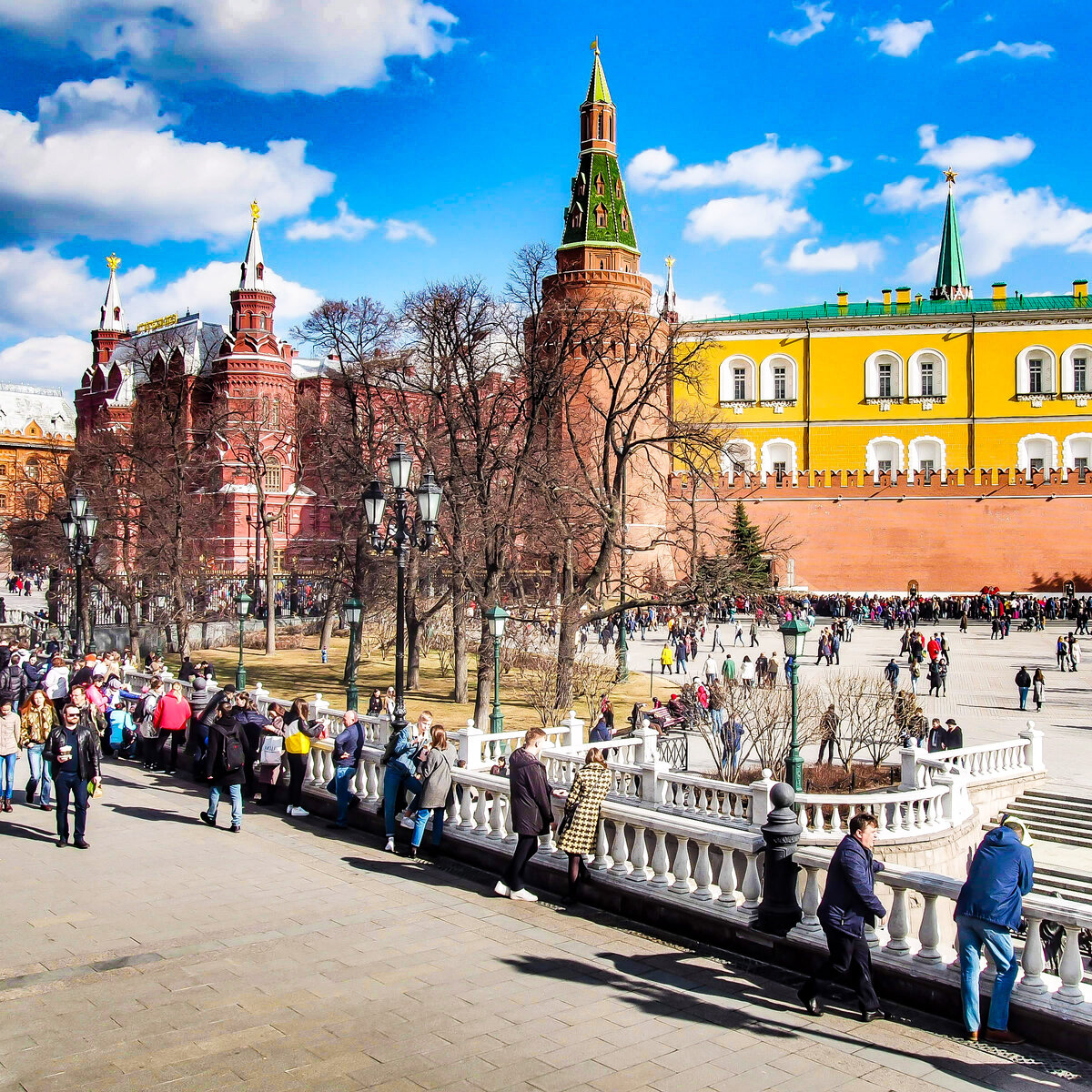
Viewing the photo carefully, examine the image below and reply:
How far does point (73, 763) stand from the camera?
10.0m

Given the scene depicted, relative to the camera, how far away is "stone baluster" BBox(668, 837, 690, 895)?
8172 millimetres

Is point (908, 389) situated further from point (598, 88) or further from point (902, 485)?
point (598, 88)

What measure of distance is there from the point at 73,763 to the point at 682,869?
552cm

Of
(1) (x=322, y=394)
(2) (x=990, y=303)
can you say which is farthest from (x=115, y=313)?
(2) (x=990, y=303)

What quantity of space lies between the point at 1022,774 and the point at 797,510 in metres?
43.3

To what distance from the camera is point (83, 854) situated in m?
10.1

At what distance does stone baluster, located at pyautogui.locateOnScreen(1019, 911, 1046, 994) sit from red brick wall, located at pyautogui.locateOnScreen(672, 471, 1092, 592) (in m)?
52.3

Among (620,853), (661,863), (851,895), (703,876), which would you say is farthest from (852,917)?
(620,853)

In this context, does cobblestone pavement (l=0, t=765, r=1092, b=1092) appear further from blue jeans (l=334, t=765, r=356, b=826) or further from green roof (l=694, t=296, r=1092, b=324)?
green roof (l=694, t=296, r=1092, b=324)

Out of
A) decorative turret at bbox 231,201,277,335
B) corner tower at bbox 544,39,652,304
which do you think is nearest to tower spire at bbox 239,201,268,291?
decorative turret at bbox 231,201,277,335

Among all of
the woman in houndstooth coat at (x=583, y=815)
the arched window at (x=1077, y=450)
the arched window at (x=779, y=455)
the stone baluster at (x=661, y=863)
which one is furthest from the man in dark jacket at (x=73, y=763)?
the arched window at (x=1077, y=450)

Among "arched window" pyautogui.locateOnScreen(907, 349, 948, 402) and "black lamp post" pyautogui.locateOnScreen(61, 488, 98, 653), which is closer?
"black lamp post" pyautogui.locateOnScreen(61, 488, 98, 653)

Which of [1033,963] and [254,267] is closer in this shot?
[1033,963]

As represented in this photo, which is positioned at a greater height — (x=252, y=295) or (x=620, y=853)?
(x=252, y=295)
